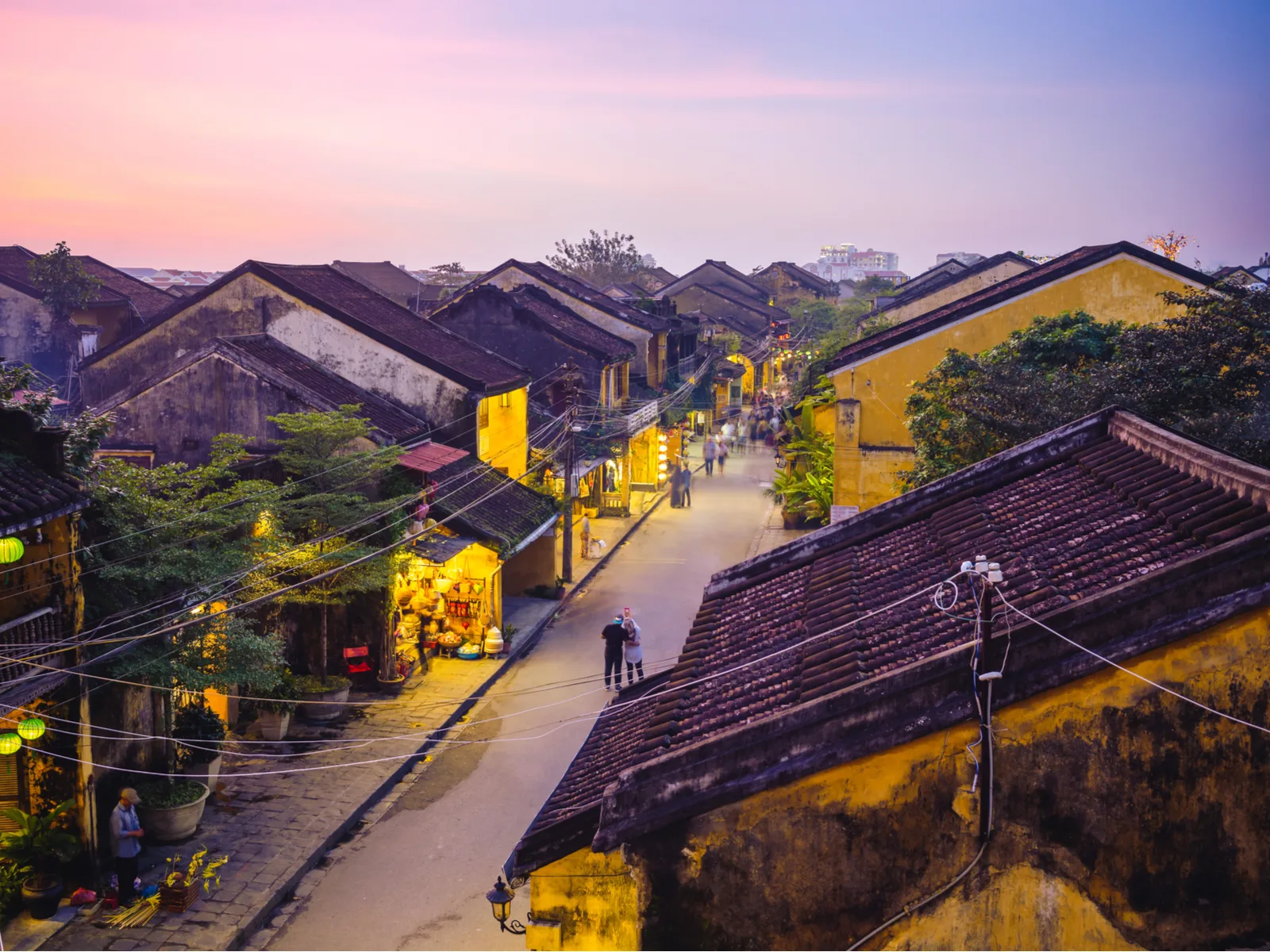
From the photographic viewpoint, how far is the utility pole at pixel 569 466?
26.0 metres

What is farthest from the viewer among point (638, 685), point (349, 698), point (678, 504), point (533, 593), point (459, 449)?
point (678, 504)

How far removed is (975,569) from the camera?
6211mm

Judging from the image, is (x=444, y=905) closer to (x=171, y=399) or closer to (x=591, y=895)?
(x=591, y=895)

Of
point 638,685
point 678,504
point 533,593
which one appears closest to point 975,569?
point 638,685

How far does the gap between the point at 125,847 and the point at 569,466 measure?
15603 mm

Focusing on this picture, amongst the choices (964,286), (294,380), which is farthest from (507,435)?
(964,286)

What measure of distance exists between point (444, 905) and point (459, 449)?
476 inches

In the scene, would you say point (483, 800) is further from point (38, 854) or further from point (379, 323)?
point (379, 323)

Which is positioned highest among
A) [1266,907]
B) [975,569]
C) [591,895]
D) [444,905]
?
[975,569]

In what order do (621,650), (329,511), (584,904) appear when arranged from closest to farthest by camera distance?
(584,904) < (329,511) < (621,650)

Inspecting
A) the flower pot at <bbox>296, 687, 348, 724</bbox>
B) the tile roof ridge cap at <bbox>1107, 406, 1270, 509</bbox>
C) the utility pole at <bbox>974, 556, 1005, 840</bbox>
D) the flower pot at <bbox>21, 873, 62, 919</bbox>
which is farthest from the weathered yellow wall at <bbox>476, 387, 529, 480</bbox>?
the utility pole at <bbox>974, 556, 1005, 840</bbox>

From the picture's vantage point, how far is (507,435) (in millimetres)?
25984

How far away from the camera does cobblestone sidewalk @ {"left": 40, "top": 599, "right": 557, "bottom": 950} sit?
11.1 metres

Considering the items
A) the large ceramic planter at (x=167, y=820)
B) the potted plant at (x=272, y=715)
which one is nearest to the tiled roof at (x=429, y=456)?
the potted plant at (x=272, y=715)
